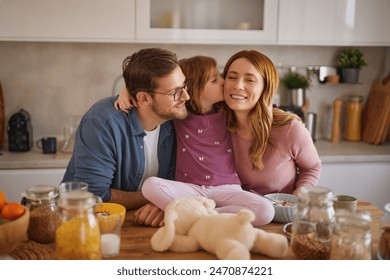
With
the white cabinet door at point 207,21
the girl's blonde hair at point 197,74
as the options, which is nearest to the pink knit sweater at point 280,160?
the girl's blonde hair at point 197,74

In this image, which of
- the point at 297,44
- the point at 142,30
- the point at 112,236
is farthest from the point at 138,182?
the point at 297,44

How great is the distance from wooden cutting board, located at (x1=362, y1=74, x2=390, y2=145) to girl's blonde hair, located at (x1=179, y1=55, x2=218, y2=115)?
1371 mm

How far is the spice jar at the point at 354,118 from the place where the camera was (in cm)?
269

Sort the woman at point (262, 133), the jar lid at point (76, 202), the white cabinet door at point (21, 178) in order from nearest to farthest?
the jar lid at point (76, 202) < the woman at point (262, 133) < the white cabinet door at point (21, 178)

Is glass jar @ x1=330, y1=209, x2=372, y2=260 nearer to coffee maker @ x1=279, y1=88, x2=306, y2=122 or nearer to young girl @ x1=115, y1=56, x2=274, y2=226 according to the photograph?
young girl @ x1=115, y1=56, x2=274, y2=226

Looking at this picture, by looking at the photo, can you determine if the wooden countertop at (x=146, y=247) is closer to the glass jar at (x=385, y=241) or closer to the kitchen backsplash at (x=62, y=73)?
the glass jar at (x=385, y=241)

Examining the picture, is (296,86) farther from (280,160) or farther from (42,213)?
(42,213)

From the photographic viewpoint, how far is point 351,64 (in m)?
2.70

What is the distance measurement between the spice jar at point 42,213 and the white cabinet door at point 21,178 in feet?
3.80

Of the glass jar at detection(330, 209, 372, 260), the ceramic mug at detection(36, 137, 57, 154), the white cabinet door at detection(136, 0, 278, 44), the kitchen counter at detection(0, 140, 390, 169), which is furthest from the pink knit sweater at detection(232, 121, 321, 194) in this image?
A: the ceramic mug at detection(36, 137, 57, 154)

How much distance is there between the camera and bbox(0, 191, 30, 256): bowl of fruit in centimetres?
95

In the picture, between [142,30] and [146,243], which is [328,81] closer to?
[142,30]

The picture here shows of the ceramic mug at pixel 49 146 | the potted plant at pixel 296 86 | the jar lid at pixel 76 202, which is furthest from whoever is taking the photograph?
the potted plant at pixel 296 86
